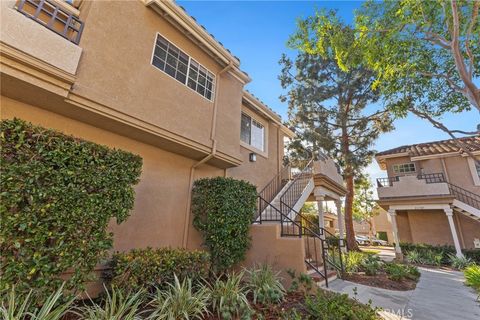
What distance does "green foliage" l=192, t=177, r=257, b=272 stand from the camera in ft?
19.5

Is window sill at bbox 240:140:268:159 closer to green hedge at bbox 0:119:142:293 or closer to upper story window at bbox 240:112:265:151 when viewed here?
upper story window at bbox 240:112:265:151

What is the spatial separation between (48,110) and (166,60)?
3.17m

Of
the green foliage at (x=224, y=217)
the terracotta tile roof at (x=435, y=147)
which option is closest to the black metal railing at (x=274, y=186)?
the green foliage at (x=224, y=217)

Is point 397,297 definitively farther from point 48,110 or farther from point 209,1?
point 209,1

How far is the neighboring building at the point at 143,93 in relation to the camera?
406 cm

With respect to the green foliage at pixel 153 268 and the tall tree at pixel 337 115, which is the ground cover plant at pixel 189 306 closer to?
the green foliage at pixel 153 268

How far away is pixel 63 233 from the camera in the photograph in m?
3.37

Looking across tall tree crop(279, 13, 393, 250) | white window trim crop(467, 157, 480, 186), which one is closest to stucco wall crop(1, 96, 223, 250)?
tall tree crop(279, 13, 393, 250)

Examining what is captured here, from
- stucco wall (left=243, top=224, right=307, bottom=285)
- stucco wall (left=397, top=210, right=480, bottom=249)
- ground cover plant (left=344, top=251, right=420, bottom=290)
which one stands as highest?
stucco wall (left=397, top=210, right=480, bottom=249)

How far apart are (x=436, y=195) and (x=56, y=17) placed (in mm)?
20170

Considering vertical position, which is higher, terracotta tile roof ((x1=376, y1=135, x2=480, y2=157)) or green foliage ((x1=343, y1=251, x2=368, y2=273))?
terracotta tile roof ((x1=376, y1=135, x2=480, y2=157))

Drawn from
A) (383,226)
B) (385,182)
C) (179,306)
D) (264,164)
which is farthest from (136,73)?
(383,226)

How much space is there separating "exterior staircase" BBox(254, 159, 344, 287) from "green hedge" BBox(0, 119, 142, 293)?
5037mm

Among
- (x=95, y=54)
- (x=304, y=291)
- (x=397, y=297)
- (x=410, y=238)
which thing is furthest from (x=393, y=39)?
(x=410, y=238)
